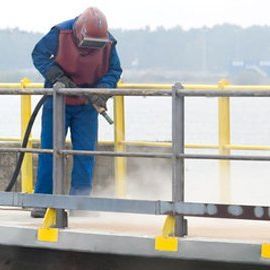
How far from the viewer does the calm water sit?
1091 cm

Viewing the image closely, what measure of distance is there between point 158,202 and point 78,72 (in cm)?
157

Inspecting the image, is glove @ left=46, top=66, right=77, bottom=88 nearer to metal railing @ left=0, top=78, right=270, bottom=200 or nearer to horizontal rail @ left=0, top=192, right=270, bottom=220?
horizontal rail @ left=0, top=192, right=270, bottom=220

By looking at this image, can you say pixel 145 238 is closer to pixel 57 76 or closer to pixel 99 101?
pixel 99 101

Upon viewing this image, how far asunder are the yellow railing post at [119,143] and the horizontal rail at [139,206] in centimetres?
230

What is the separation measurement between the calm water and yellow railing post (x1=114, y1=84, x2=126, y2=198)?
463mm

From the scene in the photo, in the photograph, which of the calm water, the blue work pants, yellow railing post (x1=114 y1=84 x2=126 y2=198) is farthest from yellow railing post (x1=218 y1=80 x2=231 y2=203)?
the blue work pants

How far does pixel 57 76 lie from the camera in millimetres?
7406

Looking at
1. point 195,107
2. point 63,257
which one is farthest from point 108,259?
point 195,107

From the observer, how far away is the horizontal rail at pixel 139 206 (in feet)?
20.2

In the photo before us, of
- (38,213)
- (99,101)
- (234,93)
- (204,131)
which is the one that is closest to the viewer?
(234,93)

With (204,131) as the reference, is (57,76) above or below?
below

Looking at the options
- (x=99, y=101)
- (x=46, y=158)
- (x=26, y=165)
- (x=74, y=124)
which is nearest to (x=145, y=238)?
(x=99, y=101)

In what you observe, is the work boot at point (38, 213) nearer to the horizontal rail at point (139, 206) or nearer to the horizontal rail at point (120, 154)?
the horizontal rail at point (139, 206)

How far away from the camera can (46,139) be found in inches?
299
